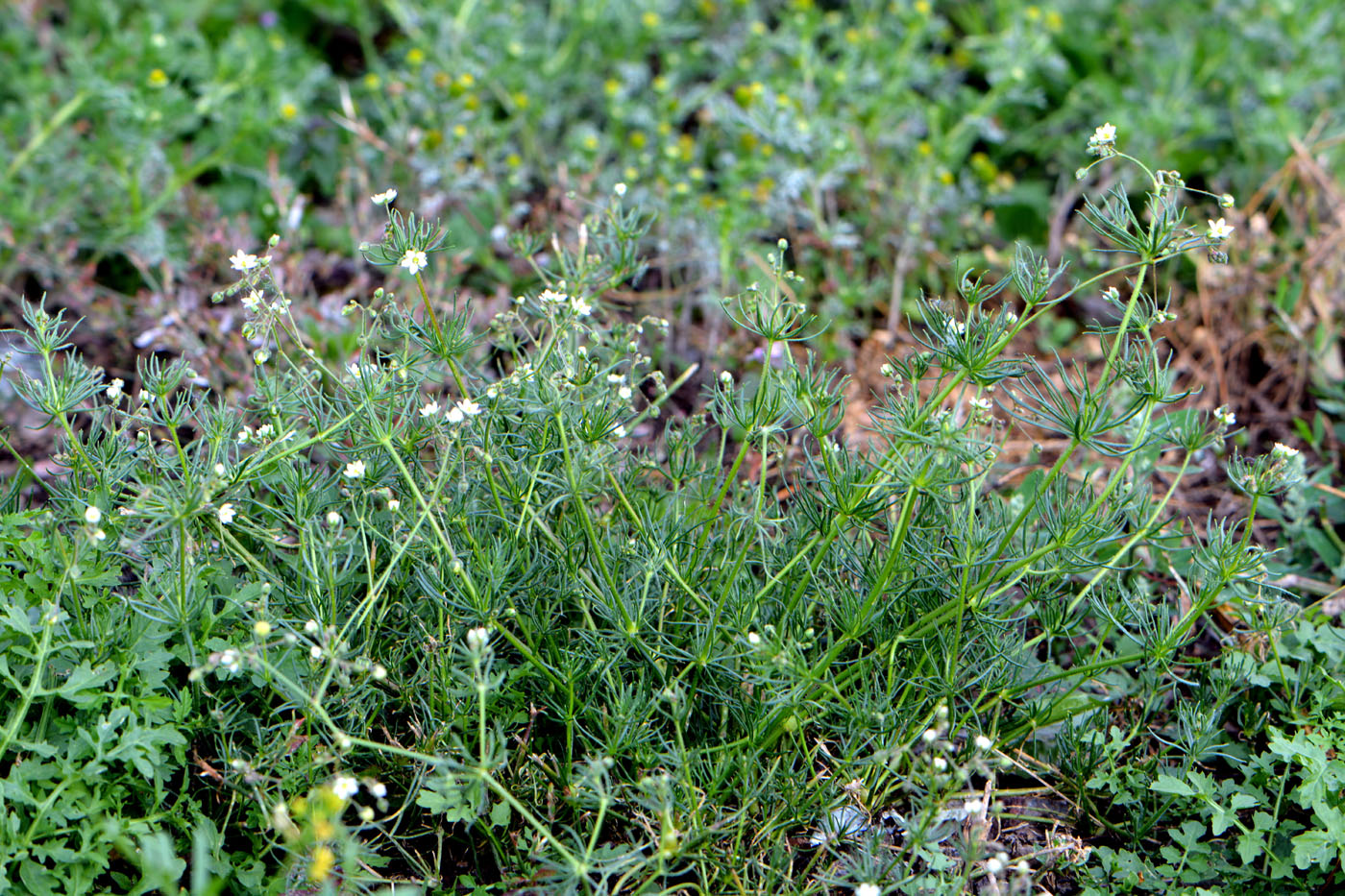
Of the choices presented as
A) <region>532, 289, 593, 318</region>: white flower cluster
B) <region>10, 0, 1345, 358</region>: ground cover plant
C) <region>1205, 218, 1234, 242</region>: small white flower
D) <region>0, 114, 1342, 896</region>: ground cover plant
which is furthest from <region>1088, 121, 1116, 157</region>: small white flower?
<region>10, 0, 1345, 358</region>: ground cover plant

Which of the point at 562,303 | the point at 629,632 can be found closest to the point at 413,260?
the point at 562,303

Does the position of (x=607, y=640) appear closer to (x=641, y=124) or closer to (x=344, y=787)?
(x=344, y=787)

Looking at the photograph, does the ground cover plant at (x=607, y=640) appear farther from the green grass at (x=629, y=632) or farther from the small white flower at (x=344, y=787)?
the small white flower at (x=344, y=787)

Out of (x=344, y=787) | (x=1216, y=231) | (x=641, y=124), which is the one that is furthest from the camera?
(x=641, y=124)

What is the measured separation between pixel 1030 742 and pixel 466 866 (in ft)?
3.86

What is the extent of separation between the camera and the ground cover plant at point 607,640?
188 cm

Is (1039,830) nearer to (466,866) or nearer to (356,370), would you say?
(466,866)

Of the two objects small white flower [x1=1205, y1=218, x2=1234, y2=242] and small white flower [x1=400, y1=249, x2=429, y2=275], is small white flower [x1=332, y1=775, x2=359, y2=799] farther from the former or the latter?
small white flower [x1=1205, y1=218, x2=1234, y2=242]

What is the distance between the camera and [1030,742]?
7.71ft

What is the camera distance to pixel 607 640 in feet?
6.77

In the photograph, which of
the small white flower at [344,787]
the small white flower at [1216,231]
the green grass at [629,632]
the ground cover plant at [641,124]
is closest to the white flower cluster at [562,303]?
the green grass at [629,632]

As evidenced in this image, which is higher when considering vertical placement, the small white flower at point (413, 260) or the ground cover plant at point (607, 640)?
the small white flower at point (413, 260)

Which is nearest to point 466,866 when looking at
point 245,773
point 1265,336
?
point 245,773

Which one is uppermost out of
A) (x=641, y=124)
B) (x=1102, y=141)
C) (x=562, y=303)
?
(x=1102, y=141)
